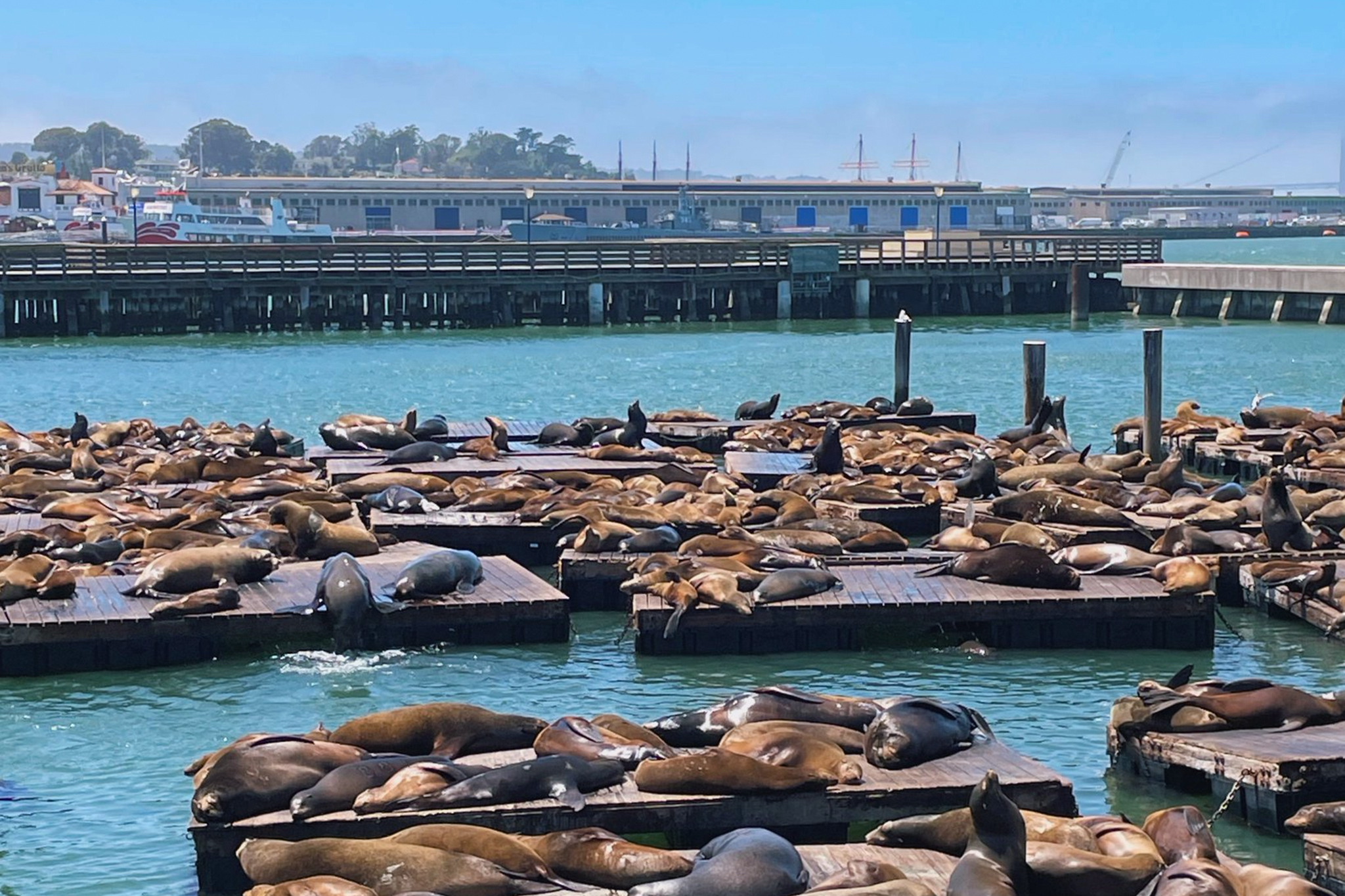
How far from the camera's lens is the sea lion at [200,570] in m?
11.4

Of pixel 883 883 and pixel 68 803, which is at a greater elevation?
pixel 883 883

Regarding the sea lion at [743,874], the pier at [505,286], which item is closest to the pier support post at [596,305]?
the pier at [505,286]

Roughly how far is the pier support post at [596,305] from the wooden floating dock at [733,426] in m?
24.6

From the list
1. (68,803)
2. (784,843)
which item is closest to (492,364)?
(68,803)

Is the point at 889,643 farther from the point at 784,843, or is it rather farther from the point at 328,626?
the point at 784,843

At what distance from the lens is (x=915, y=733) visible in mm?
7672

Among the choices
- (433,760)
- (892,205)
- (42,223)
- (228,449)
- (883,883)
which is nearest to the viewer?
(883,883)

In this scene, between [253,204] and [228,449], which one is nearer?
[228,449]

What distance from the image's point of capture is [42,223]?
102 metres

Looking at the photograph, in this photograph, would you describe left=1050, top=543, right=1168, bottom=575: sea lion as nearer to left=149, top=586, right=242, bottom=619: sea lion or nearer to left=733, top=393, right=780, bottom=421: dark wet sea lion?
left=149, top=586, right=242, bottom=619: sea lion

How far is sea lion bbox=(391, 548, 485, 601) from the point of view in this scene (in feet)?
37.4

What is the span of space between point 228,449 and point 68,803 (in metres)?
9.64

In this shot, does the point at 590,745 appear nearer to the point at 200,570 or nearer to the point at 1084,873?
the point at 1084,873

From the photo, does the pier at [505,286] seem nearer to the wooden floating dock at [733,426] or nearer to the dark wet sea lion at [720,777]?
the wooden floating dock at [733,426]
